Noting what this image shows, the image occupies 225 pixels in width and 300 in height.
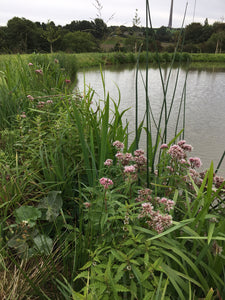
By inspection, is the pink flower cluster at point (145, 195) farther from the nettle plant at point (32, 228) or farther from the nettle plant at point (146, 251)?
the nettle plant at point (32, 228)

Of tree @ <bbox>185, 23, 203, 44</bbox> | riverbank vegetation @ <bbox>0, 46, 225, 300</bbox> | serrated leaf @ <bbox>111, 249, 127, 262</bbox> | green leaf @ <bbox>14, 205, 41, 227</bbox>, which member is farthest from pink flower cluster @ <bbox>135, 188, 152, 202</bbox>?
tree @ <bbox>185, 23, 203, 44</bbox>

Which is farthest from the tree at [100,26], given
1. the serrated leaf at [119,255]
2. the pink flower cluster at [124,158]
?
the serrated leaf at [119,255]

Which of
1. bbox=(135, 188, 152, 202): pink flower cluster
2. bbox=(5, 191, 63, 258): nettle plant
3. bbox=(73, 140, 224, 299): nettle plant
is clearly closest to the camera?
bbox=(73, 140, 224, 299): nettle plant

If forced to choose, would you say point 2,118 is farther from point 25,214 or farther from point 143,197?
point 143,197

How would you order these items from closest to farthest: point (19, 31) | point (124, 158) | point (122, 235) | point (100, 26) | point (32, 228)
→ point (122, 235) < point (124, 158) < point (32, 228) < point (100, 26) < point (19, 31)

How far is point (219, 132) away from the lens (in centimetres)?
321

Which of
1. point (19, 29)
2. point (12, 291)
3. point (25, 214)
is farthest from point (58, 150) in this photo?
point (19, 29)

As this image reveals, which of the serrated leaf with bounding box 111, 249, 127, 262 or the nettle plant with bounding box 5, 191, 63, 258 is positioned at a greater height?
the serrated leaf with bounding box 111, 249, 127, 262

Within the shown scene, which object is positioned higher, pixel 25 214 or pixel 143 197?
pixel 143 197

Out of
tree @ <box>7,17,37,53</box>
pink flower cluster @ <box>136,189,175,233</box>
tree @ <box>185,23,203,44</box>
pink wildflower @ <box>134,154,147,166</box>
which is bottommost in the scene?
pink flower cluster @ <box>136,189,175,233</box>

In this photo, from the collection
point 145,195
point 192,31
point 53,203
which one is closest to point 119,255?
point 145,195

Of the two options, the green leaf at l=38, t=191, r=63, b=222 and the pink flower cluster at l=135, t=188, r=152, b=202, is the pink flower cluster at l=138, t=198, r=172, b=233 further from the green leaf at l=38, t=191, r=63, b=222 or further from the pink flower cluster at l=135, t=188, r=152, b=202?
the green leaf at l=38, t=191, r=63, b=222

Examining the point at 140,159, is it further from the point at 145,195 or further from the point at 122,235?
the point at 122,235

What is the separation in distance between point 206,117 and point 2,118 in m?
3.02
